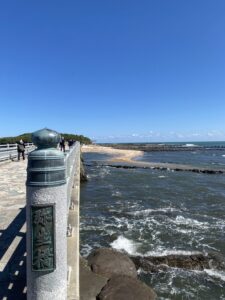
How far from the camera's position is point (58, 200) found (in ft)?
9.77

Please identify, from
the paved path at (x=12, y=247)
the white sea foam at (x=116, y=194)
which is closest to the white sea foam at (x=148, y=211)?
the white sea foam at (x=116, y=194)

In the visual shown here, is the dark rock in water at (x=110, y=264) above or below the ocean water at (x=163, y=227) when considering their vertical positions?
above

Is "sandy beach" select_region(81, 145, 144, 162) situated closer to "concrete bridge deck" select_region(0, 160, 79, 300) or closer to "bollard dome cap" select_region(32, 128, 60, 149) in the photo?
"concrete bridge deck" select_region(0, 160, 79, 300)

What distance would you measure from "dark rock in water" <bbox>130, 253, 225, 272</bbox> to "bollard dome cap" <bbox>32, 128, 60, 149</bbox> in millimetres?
6543

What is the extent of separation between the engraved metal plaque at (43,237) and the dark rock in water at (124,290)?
10.0 ft

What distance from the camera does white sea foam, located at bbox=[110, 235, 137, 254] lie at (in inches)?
398

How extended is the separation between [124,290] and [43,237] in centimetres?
364

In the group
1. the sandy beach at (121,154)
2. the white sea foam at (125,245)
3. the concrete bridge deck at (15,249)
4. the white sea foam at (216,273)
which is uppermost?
the concrete bridge deck at (15,249)

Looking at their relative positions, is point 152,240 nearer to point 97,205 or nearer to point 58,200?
point 97,205

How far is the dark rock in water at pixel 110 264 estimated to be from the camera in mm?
6977

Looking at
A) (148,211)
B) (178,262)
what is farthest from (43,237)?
(148,211)

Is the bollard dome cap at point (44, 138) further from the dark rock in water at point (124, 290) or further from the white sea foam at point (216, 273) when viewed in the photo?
the white sea foam at point (216, 273)

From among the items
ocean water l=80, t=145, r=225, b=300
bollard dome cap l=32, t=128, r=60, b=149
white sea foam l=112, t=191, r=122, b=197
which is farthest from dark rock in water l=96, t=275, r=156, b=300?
white sea foam l=112, t=191, r=122, b=197

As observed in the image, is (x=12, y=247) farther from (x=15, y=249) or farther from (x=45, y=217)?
(x=45, y=217)
